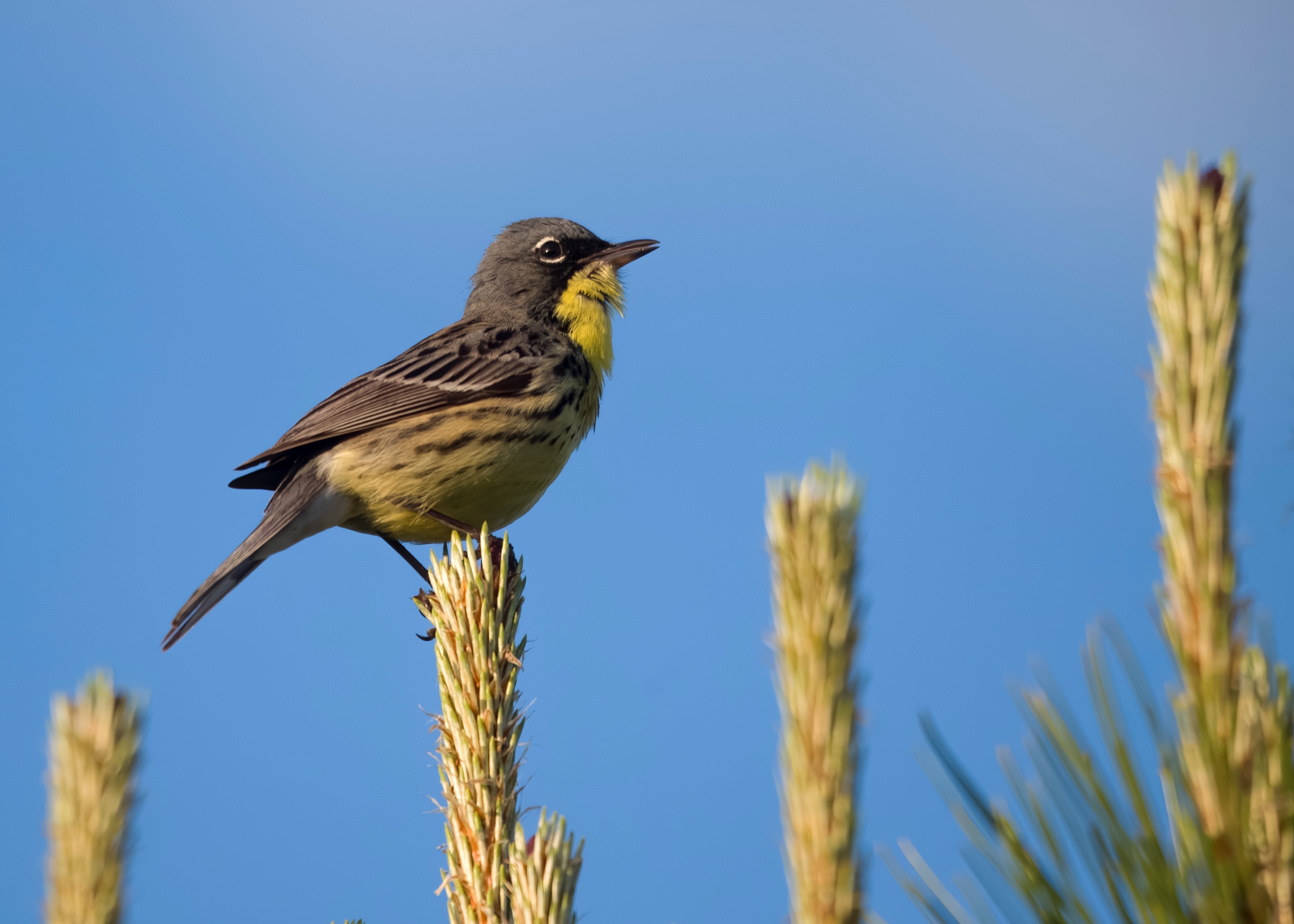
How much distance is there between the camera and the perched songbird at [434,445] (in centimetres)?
677

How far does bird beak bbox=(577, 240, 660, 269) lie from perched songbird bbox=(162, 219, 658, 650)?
1.04 metres

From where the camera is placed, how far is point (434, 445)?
6871 mm

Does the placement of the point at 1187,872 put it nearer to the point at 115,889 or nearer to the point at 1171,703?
the point at 1171,703

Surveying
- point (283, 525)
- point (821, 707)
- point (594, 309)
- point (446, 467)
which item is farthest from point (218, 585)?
point (821, 707)

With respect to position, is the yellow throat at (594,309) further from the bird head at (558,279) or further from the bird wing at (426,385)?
the bird wing at (426,385)

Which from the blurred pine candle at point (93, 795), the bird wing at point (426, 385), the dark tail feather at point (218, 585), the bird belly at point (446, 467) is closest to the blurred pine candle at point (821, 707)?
the blurred pine candle at point (93, 795)

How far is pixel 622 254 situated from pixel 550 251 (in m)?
0.68

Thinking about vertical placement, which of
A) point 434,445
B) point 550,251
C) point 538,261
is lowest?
point 434,445

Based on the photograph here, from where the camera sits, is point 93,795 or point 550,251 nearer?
point 93,795

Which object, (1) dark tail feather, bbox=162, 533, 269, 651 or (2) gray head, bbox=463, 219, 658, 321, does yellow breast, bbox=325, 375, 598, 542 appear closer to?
(1) dark tail feather, bbox=162, 533, 269, 651

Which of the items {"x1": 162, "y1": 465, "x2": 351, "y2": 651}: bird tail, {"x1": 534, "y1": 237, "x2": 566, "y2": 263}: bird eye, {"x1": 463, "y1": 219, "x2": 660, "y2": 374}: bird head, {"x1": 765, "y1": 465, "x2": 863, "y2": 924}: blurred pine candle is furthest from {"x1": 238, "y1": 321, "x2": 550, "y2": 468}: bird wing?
{"x1": 765, "y1": 465, "x2": 863, "y2": 924}: blurred pine candle

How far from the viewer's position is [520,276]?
889 cm

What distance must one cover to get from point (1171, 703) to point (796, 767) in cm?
58

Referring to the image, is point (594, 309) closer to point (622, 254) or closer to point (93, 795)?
point (622, 254)
